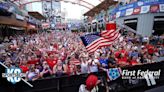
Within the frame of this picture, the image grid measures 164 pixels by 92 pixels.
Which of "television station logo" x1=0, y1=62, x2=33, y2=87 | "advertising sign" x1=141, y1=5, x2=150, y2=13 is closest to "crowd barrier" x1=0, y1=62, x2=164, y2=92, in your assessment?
"television station logo" x1=0, y1=62, x2=33, y2=87

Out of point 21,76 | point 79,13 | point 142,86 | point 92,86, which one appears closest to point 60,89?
point 21,76

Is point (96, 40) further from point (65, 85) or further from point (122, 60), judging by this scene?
point (65, 85)

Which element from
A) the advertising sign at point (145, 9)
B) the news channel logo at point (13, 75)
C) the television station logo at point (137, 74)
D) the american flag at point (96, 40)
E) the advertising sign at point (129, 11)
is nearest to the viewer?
the news channel logo at point (13, 75)

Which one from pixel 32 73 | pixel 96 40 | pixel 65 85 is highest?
pixel 96 40

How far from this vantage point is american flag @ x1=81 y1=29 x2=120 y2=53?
1051 centimetres

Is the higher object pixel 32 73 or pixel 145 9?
pixel 145 9

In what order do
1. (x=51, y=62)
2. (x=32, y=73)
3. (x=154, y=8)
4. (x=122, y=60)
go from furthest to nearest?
(x=154, y=8), (x=122, y=60), (x=51, y=62), (x=32, y=73)

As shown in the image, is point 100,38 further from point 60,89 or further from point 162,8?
point 162,8

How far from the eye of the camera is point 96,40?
10570mm

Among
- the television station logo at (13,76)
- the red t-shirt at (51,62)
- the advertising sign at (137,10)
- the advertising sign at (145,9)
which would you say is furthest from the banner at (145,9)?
the television station logo at (13,76)

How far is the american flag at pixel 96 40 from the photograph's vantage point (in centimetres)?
1051

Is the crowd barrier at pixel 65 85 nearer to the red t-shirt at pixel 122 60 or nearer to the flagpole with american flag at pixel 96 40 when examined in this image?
the flagpole with american flag at pixel 96 40

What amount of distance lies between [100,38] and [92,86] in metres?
5.05

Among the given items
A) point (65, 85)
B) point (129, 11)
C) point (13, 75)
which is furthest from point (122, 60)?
point (129, 11)
